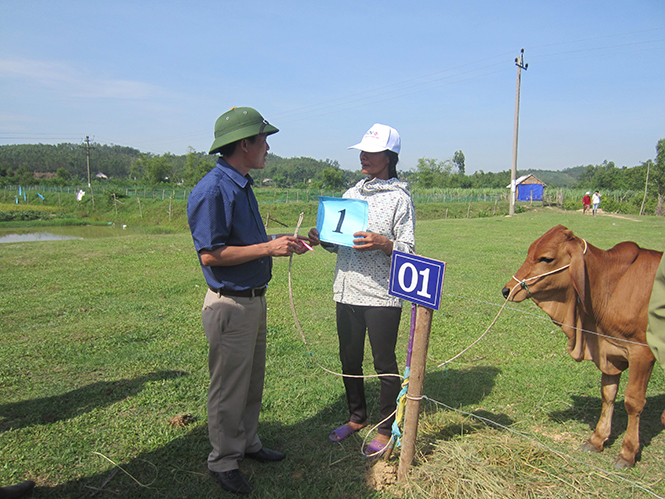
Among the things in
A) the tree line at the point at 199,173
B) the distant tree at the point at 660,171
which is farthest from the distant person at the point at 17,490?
the distant tree at the point at 660,171

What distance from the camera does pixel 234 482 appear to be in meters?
2.73

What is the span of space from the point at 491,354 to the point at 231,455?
3236mm

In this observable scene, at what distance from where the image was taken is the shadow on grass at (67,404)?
139 inches

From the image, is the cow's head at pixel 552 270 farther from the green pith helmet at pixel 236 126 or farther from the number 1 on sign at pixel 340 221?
the green pith helmet at pixel 236 126

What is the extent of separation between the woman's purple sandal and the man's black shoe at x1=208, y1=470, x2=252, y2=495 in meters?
0.74

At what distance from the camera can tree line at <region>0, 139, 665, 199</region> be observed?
188 ft

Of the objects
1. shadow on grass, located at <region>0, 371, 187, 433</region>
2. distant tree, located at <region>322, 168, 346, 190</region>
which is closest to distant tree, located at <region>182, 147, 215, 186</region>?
distant tree, located at <region>322, 168, 346, 190</region>

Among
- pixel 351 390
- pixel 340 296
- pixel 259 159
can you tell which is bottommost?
pixel 351 390

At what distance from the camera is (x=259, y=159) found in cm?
287

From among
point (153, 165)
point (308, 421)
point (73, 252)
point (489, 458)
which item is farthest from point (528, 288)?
point (153, 165)

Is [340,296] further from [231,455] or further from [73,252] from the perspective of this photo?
[73,252]

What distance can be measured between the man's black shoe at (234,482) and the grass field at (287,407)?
8cm

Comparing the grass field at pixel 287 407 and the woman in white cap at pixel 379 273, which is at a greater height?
the woman in white cap at pixel 379 273

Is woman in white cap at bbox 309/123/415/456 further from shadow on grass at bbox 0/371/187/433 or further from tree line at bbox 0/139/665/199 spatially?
tree line at bbox 0/139/665/199
